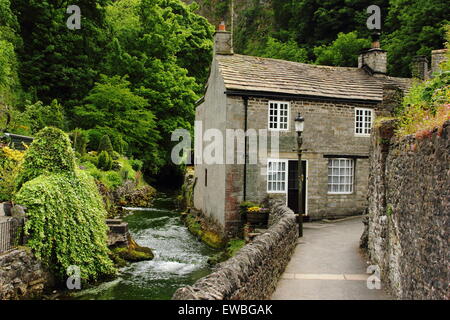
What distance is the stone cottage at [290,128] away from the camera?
62.0 ft

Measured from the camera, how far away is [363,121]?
21734 mm

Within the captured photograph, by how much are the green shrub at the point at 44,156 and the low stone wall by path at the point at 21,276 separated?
2.81m

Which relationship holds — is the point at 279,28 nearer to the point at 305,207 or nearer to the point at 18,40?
the point at 18,40

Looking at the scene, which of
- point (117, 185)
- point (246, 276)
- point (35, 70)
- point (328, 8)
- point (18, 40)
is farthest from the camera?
point (328, 8)

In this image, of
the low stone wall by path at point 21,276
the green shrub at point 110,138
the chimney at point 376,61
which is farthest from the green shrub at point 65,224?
the chimney at point 376,61

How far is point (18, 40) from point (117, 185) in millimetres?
13945

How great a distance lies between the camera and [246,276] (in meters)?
7.54

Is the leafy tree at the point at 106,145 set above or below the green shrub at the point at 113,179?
above

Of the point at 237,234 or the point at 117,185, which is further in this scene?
the point at 117,185

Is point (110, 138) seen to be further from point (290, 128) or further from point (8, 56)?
point (290, 128)

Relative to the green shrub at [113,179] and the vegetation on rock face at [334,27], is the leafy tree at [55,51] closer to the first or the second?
the green shrub at [113,179]

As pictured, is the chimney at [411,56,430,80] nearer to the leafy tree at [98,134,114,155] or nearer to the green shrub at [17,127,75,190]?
the leafy tree at [98,134,114,155]

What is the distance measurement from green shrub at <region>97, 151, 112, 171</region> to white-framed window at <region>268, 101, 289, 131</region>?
13.8 meters

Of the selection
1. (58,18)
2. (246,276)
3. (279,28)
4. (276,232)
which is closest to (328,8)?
(279,28)
